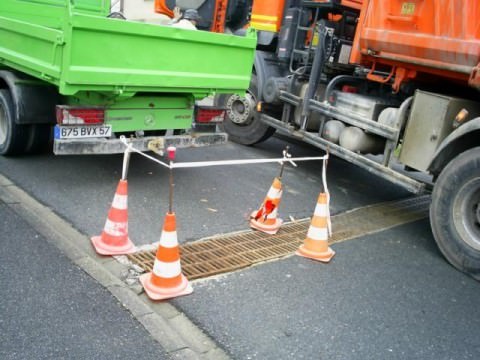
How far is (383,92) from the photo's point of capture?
20.7 ft

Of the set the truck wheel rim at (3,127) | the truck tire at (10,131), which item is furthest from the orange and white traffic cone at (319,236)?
the truck wheel rim at (3,127)

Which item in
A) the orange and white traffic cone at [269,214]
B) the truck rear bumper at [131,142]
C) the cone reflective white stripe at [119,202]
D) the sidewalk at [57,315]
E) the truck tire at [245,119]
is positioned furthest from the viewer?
the truck tire at [245,119]

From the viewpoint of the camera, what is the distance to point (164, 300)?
3.45 m

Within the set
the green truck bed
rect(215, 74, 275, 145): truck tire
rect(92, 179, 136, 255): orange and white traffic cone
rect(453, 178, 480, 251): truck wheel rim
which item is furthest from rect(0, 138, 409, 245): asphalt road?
rect(453, 178, 480, 251): truck wheel rim

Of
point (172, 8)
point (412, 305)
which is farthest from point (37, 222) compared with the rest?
point (172, 8)

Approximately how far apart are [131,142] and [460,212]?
3300 millimetres

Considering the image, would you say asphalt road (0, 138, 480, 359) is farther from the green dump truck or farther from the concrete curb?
the green dump truck

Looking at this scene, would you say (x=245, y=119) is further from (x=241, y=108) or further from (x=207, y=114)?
(x=207, y=114)

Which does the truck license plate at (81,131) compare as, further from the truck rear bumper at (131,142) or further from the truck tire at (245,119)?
the truck tire at (245,119)

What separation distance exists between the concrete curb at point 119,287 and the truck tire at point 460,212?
2669 mm

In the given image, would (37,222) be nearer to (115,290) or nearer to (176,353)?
(115,290)

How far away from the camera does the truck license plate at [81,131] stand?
4926mm

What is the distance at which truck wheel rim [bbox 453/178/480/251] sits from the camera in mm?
4523

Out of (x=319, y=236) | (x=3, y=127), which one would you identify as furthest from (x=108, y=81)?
(x=319, y=236)
